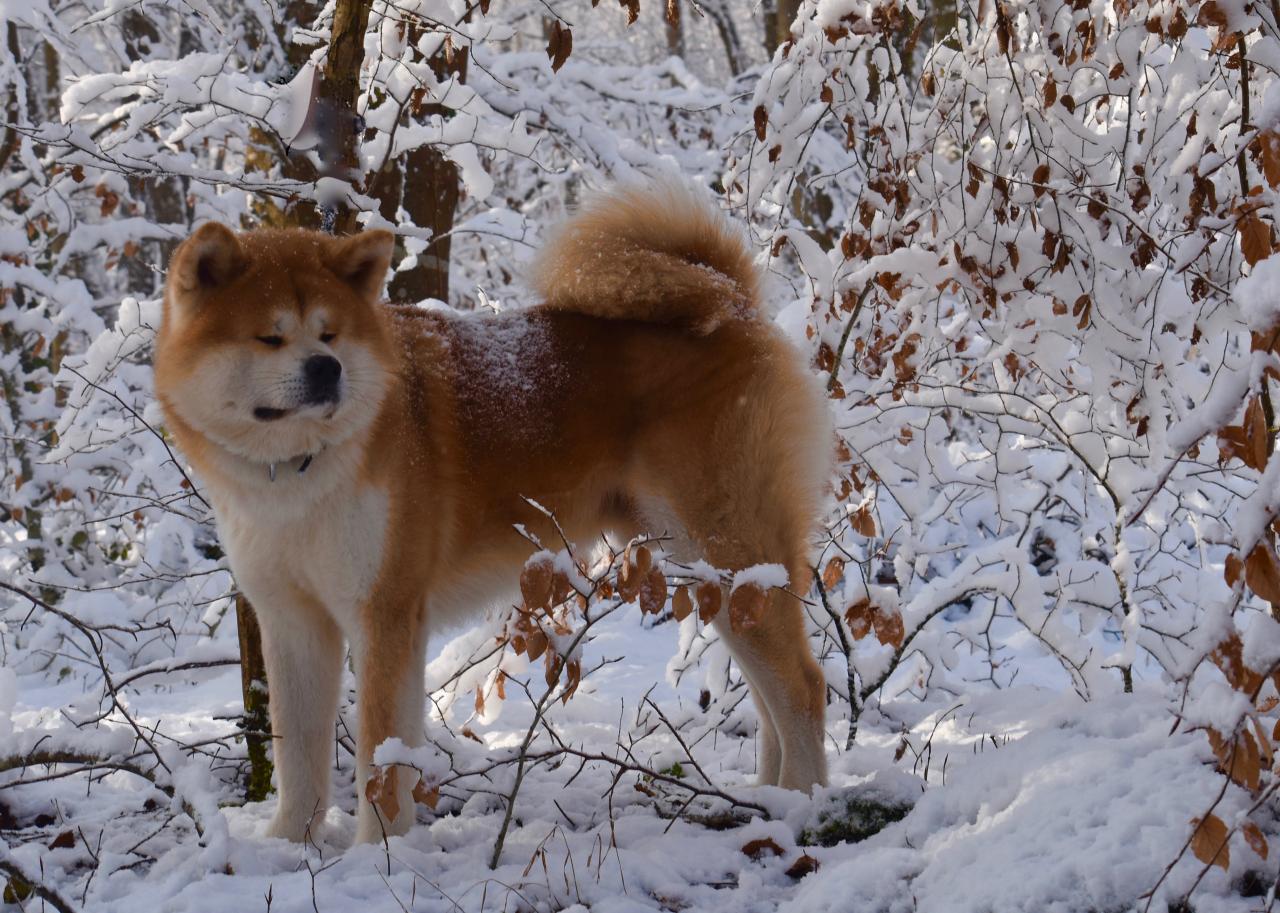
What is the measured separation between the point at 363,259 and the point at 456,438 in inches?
22.9

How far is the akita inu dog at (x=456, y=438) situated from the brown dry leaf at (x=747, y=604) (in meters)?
0.84

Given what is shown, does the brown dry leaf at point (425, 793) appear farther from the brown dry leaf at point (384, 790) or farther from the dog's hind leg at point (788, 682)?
the dog's hind leg at point (788, 682)

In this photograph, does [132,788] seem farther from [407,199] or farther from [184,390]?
[407,199]

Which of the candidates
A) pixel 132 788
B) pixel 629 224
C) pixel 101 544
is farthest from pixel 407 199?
pixel 101 544

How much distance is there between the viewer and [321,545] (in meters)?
2.93

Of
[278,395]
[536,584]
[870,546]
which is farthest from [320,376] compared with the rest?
[870,546]

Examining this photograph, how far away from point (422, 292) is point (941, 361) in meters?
2.28

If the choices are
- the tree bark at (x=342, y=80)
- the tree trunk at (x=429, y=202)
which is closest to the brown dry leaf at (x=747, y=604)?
the tree bark at (x=342, y=80)

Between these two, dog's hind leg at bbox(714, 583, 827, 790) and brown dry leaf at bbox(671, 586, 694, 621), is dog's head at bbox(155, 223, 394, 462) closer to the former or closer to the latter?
brown dry leaf at bbox(671, 586, 694, 621)

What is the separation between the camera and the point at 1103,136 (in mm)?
3465

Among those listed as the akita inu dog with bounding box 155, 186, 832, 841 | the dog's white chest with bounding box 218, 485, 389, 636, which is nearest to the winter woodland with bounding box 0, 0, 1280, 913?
the akita inu dog with bounding box 155, 186, 832, 841

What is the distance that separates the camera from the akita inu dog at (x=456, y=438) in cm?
284

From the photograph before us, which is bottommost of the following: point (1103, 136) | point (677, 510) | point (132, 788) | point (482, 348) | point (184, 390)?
point (132, 788)

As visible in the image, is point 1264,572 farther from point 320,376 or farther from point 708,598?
A: point 320,376
